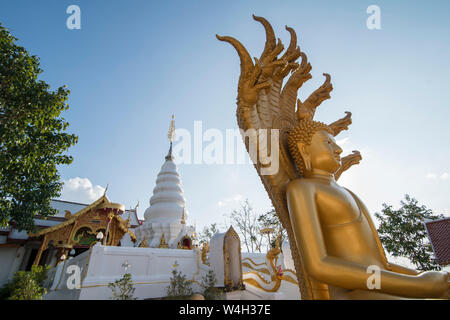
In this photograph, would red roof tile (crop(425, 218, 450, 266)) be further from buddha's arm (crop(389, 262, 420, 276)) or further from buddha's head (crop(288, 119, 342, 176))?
buddha's head (crop(288, 119, 342, 176))

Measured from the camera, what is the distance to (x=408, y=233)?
65.5ft

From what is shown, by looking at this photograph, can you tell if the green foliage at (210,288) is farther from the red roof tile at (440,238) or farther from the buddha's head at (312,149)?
the red roof tile at (440,238)

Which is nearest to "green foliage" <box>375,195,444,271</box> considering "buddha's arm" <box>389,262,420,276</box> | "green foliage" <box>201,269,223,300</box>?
"green foliage" <box>201,269,223,300</box>

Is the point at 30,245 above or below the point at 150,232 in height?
below

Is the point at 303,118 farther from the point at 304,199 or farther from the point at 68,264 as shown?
the point at 68,264

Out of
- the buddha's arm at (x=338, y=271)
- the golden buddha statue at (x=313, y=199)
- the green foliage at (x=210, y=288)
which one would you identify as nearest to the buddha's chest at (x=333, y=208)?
the golden buddha statue at (x=313, y=199)

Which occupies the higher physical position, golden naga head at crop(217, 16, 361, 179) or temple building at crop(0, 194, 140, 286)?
temple building at crop(0, 194, 140, 286)

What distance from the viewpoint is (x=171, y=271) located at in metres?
11.0

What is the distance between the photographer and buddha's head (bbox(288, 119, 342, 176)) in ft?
7.44

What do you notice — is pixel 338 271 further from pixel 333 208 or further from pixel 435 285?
pixel 435 285

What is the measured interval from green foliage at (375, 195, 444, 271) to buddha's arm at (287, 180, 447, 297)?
916 inches

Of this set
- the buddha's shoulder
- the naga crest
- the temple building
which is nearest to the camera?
the buddha's shoulder
